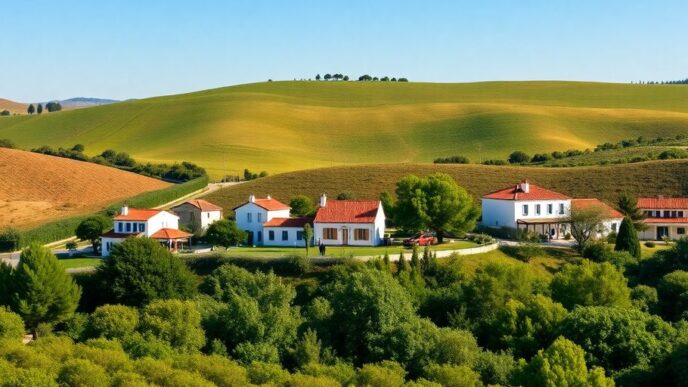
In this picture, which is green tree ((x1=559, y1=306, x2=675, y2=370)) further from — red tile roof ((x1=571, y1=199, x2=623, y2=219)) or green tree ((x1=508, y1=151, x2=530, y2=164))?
green tree ((x1=508, y1=151, x2=530, y2=164))

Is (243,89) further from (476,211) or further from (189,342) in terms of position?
(189,342)

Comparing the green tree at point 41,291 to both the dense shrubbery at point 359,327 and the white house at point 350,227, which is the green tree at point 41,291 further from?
the white house at point 350,227

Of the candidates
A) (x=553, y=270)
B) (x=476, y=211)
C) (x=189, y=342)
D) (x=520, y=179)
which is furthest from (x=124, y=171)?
(x=189, y=342)

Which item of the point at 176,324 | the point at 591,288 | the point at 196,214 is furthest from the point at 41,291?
the point at 591,288

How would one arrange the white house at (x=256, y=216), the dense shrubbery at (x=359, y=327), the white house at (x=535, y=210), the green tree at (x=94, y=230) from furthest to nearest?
the white house at (x=535, y=210) → the white house at (x=256, y=216) → the green tree at (x=94, y=230) → the dense shrubbery at (x=359, y=327)

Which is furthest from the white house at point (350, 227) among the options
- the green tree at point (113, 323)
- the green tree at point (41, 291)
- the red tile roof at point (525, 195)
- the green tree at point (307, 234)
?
the green tree at point (113, 323)

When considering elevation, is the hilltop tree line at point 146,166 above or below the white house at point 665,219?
above

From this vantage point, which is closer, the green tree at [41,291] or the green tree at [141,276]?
the green tree at [41,291]
